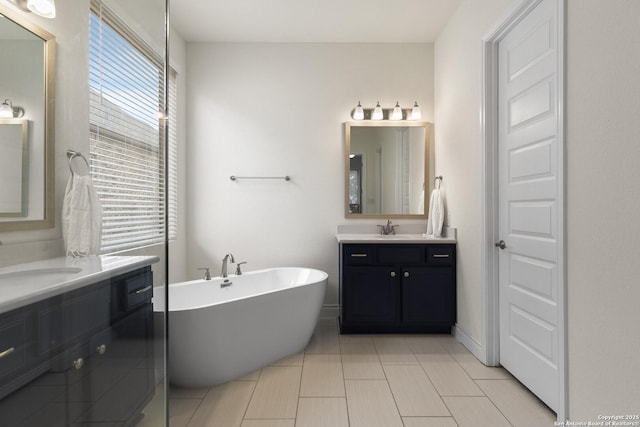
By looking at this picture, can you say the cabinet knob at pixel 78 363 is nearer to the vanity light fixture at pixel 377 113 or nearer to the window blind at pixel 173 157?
the window blind at pixel 173 157

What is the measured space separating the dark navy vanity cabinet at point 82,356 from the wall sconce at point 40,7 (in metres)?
0.68

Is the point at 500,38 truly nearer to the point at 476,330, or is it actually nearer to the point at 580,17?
the point at 580,17

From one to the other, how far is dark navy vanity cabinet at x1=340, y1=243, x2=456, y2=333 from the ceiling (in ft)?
6.50

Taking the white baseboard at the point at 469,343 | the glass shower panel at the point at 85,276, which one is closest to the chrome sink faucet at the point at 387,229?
the white baseboard at the point at 469,343

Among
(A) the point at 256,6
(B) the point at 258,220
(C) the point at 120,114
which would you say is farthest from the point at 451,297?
(A) the point at 256,6

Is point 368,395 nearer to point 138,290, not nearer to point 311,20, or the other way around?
point 138,290

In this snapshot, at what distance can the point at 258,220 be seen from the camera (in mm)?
3299

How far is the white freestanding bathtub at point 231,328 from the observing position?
1896 mm

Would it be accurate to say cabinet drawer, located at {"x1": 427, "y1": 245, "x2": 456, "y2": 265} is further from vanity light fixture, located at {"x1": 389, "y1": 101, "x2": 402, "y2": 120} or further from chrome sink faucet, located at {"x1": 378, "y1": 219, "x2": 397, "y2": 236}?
vanity light fixture, located at {"x1": 389, "y1": 101, "x2": 402, "y2": 120}

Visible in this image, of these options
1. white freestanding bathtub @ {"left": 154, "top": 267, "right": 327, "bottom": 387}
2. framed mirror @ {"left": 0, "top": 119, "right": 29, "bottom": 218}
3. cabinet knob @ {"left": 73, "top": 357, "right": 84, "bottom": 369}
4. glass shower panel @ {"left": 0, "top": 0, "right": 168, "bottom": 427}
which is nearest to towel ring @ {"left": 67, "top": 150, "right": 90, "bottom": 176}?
glass shower panel @ {"left": 0, "top": 0, "right": 168, "bottom": 427}

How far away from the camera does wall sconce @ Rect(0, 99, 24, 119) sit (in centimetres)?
68

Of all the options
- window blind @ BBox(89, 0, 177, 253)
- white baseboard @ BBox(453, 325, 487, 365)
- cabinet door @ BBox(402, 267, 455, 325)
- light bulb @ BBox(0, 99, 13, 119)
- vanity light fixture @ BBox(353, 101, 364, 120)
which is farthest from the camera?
vanity light fixture @ BBox(353, 101, 364, 120)

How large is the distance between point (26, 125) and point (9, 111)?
4 cm

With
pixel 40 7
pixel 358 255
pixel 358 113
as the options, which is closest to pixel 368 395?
pixel 358 255
